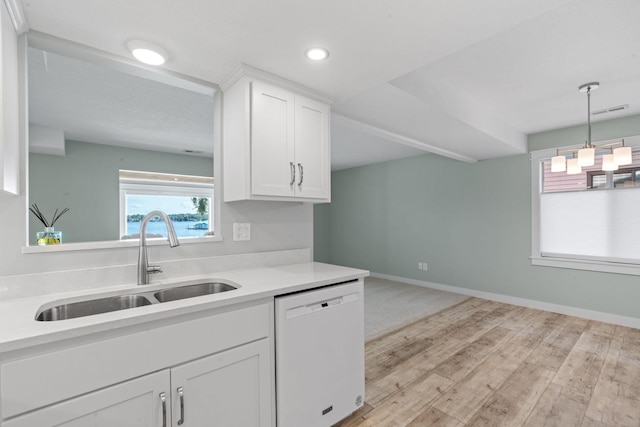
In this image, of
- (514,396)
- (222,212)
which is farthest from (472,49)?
(514,396)

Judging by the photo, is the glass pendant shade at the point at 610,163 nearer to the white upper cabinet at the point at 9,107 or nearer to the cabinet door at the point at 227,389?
the cabinet door at the point at 227,389

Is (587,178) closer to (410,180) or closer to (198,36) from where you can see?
(410,180)

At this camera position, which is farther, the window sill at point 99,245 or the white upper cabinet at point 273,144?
the white upper cabinet at point 273,144

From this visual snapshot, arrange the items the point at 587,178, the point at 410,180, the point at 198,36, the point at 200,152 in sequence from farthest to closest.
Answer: the point at 410,180 → the point at 200,152 → the point at 587,178 → the point at 198,36

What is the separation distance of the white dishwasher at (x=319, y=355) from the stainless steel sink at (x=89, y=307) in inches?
29.4

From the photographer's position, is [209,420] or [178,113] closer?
[209,420]

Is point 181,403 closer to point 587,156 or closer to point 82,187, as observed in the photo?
point 587,156

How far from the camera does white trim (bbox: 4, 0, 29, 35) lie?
121cm

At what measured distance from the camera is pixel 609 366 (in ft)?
8.23

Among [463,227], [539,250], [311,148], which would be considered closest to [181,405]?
[311,148]

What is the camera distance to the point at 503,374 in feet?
7.88

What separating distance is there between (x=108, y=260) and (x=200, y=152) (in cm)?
375

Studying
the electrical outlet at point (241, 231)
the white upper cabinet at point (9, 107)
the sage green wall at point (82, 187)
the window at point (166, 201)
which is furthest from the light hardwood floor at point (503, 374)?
the sage green wall at point (82, 187)

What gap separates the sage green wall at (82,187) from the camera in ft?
13.2
